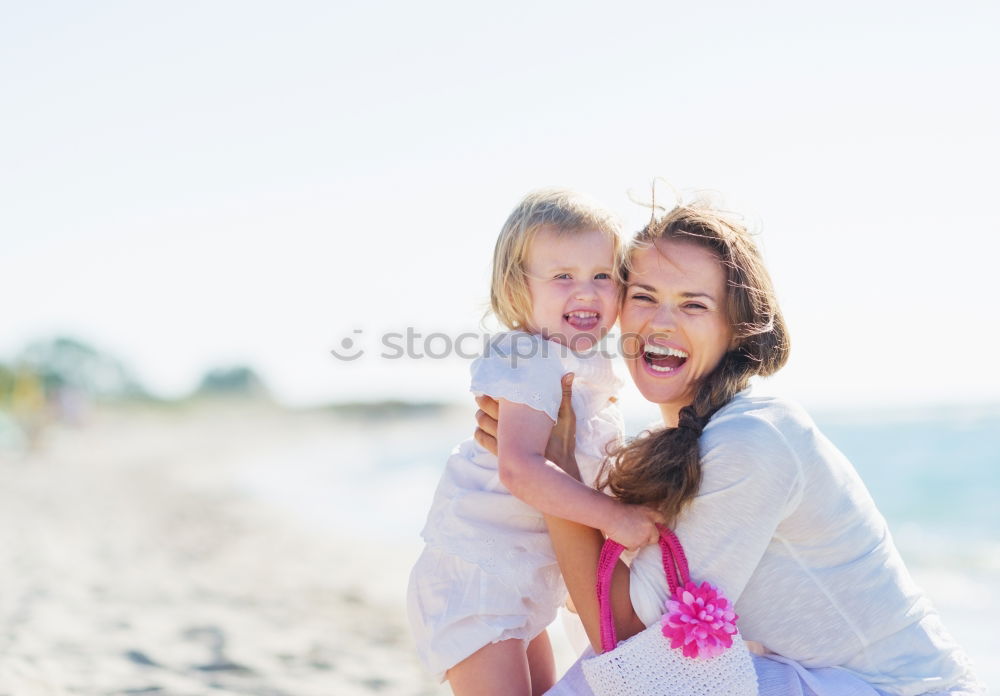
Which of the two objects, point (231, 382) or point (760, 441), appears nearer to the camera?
point (760, 441)

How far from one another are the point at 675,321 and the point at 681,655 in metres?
0.93

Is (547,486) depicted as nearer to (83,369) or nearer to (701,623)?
(701,623)

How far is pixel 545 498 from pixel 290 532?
907cm

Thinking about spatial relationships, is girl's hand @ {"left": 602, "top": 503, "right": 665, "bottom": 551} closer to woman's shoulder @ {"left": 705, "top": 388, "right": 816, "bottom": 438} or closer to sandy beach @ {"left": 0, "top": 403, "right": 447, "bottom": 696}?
woman's shoulder @ {"left": 705, "top": 388, "right": 816, "bottom": 438}

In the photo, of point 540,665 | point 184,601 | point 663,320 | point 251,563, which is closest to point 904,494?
point 251,563

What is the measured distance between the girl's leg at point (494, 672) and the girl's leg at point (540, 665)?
0.29 m

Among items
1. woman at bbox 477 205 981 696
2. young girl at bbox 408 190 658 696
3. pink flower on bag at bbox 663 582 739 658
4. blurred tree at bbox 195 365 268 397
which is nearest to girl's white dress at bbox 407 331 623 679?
young girl at bbox 408 190 658 696

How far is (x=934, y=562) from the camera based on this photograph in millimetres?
9414

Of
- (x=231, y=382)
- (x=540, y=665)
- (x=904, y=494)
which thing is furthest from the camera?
(x=231, y=382)

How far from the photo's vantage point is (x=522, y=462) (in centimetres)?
256

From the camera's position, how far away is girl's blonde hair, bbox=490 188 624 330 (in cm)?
292

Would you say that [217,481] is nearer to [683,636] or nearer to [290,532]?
[290,532]

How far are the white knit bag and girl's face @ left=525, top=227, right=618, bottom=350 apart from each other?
2.85 feet

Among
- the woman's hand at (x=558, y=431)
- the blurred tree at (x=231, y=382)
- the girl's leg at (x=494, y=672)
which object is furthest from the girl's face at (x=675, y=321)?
the blurred tree at (x=231, y=382)
